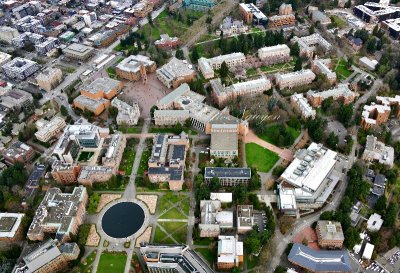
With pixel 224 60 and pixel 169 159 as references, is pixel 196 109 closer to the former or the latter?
pixel 169 159

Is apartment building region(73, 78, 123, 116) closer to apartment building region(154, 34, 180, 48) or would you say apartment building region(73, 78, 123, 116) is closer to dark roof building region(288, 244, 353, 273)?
apartment building region(154, 34, 180, 48)

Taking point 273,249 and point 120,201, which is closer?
point 273,249

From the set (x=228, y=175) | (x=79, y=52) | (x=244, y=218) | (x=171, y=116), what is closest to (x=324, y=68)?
(x=171, y=116)

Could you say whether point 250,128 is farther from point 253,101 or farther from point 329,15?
point 329,15

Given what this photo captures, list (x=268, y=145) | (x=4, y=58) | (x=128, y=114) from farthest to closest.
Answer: (x=4, y=58), (x=128, y=114), (x=268, y=145)

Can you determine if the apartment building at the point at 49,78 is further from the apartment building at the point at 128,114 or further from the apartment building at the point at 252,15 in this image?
the apartment building at the point at 252,15

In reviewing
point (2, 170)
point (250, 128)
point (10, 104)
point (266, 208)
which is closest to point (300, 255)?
point (266, 208)

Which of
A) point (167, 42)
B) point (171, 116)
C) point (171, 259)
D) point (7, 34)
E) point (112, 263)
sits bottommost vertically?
point (112, 263)
